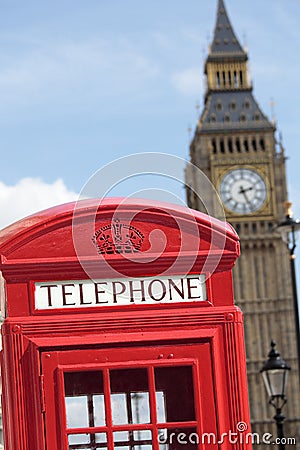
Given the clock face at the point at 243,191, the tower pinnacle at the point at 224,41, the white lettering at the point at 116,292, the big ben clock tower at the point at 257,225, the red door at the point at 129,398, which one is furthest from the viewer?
the tower pinnacle at the point at 224,41

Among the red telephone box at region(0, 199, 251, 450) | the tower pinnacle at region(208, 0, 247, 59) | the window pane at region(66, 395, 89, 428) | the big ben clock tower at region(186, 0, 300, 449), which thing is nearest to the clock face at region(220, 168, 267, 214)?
the big ben clock tower at region(186, 0, 300, 449)

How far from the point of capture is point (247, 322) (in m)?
41.8

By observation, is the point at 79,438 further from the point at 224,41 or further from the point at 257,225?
the point at 224,41

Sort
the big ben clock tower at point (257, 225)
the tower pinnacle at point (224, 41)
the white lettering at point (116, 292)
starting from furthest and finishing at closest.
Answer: the tower pinnacle at point (224, 41)
the big ben clock tower at point (257, 225)
the white lettering at point (116, 292)

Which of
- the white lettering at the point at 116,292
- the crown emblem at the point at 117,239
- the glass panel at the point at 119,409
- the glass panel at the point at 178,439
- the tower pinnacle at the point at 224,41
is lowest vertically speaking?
the glass panel at the point at 178,439

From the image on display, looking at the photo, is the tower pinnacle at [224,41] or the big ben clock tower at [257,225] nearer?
the big ben clock tower at [257,225]

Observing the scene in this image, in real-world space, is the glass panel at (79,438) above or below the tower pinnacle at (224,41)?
below

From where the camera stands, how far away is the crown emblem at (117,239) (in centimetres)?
345

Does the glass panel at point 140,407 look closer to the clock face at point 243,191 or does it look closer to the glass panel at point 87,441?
the glass panel at point 87,441

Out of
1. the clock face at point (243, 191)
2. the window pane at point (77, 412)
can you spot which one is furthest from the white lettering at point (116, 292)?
the clock face at point (243, 191)

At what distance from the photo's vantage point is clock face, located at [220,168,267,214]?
4178 cm

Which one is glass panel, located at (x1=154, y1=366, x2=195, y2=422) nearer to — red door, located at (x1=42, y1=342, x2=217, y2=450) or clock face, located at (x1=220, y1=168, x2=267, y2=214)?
red door, located at (x1=42, y1=342, x2=217, y2=450)

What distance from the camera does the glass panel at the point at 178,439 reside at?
3.31 m

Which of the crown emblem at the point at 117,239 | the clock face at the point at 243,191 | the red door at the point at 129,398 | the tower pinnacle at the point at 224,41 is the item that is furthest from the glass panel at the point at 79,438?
the tower pinnacle at the point at 224,41
